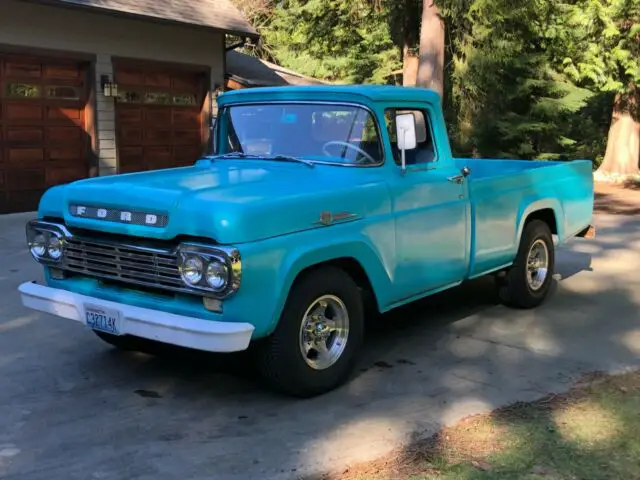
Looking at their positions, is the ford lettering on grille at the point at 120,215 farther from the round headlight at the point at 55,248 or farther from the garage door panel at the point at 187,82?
the garage door panel at the point at 187,82

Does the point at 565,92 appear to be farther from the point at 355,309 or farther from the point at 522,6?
the point at 355,309

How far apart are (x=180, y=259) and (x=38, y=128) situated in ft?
31.5

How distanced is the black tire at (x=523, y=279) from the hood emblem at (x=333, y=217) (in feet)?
8.40

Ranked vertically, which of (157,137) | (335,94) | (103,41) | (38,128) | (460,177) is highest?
(103,41)

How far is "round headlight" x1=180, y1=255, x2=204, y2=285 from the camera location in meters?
4.06

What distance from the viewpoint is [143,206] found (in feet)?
14.0

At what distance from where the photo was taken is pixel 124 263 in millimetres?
4422

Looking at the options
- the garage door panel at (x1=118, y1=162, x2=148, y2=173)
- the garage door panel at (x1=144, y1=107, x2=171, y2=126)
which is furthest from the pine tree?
the garage door panel at (x1=118, y1=162, x2=148, y2=173)

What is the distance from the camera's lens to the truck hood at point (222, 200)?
4035 millimetres

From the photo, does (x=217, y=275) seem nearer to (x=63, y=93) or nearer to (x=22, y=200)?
(x=22, y=200)

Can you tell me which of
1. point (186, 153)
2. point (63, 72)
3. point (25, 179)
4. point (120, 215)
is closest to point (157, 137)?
point (186, 153)

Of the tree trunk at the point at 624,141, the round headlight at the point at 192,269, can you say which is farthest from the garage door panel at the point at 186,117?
the tree trunk at the point at 624,141

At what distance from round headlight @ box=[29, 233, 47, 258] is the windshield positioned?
152 centimetres

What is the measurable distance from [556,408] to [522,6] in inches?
442
